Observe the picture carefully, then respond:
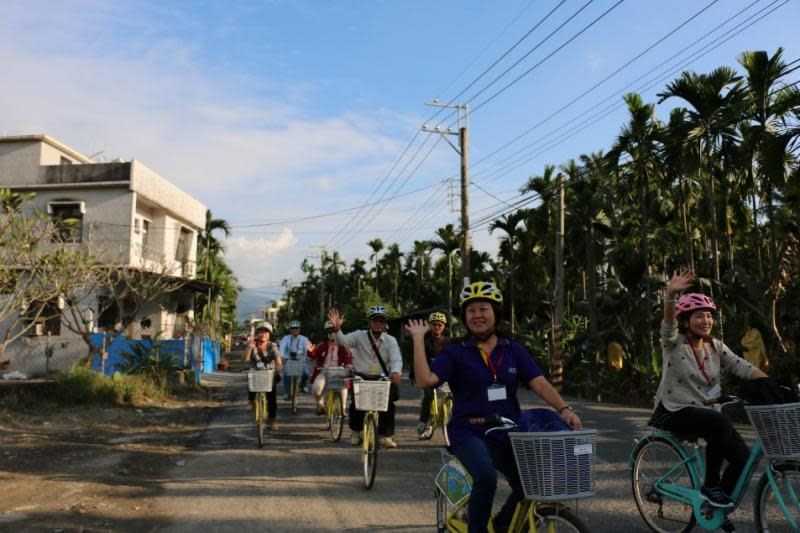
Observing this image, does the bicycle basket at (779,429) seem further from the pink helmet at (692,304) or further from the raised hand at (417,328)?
the raised hand at (417,328)

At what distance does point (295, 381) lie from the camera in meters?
15.1

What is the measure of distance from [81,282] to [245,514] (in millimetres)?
13330

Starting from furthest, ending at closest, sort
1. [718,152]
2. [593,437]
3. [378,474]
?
[718,152]
[378,474]
[593,437]

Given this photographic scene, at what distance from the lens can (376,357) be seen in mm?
9359

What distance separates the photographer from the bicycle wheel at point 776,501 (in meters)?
4.36

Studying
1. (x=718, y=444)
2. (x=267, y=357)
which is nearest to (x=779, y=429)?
(x=718, y=444)

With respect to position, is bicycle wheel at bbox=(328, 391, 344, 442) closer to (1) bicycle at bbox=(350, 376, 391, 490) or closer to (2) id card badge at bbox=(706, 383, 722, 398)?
(1) bicycle at bbox=(350, 376, 391, 490)

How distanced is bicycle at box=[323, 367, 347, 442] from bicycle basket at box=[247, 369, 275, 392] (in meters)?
0.96

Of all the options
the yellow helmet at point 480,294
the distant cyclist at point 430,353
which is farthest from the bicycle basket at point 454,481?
the distant cyclist at point 430,353

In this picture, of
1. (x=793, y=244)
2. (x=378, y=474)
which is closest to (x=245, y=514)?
(x=378, y=474)

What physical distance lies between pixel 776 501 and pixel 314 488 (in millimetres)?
4558

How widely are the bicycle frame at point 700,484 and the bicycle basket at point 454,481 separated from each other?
6.20 ft

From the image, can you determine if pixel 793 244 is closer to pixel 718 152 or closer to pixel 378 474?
pixel 718 152

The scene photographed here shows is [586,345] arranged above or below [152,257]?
below
